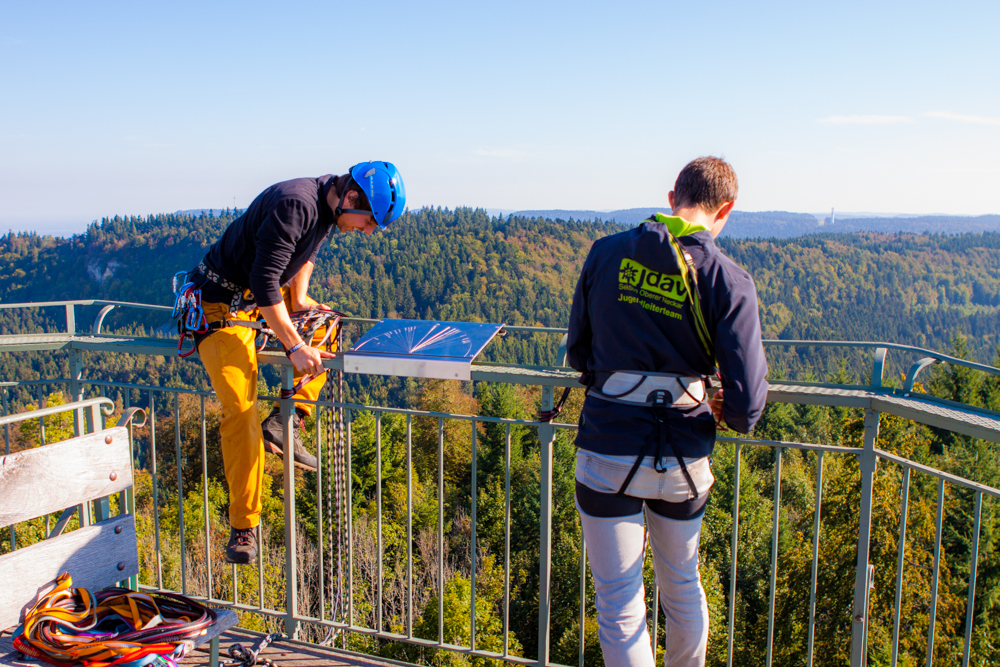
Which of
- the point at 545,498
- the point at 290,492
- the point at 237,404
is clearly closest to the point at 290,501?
the point at 290,492

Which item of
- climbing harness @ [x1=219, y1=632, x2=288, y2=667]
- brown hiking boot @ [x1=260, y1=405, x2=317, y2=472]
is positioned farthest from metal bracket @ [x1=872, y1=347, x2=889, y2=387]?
climbing harness @ [x1=219, y1=632, x2=288, y2=667]

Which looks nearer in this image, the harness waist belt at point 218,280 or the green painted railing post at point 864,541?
the green painted railing post at point 864,541

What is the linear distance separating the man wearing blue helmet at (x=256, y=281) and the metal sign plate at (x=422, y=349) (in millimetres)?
172

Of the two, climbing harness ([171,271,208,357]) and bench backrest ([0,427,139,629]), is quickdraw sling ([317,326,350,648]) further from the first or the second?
bench backrest ([0,427,139,629])

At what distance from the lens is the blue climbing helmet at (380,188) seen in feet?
8.75

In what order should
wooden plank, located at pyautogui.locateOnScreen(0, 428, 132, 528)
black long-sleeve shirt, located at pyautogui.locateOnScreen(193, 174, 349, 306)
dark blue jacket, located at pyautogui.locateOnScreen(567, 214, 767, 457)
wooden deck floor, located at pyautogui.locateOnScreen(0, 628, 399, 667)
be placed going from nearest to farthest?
1. dark blue jacket, located at pyautogui.locateOnScreen(567, 214, 767, 457)
2. wooden plank, located at pyautogui.locateOnScreen(0, 428, 132, 528)
3. black long-sleeve shirt, located at pyautogui.locateOnScreen(193, 174, 349, 306)
4. wooden deck floor, located at pyautogui.locateOnScreen(0, 628, 399, 667)

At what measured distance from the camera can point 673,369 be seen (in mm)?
1881

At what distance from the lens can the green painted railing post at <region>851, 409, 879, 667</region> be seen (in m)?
2.32

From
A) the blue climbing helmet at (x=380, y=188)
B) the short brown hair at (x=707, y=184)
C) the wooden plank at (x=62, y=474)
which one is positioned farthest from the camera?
the blue climbing helmet at (x=380, y=188)

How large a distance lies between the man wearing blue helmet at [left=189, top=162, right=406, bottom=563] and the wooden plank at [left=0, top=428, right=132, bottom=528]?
387mm

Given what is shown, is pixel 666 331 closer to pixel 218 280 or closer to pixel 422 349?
pixel 422 349

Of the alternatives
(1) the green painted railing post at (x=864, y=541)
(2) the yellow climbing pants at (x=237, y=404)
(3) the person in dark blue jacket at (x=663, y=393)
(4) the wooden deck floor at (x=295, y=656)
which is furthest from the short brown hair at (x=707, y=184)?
(4) the wooden deck floor at (x=295, y=656)

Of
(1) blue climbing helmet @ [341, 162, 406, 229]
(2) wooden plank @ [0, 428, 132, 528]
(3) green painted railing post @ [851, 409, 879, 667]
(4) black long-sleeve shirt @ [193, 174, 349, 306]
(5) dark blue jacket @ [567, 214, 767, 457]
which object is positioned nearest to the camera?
(5) dark blue jacket @ [567, 214, 767, 457]

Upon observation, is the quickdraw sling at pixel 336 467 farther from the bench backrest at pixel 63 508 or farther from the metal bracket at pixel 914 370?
the metal bracket at pixel 914 370
